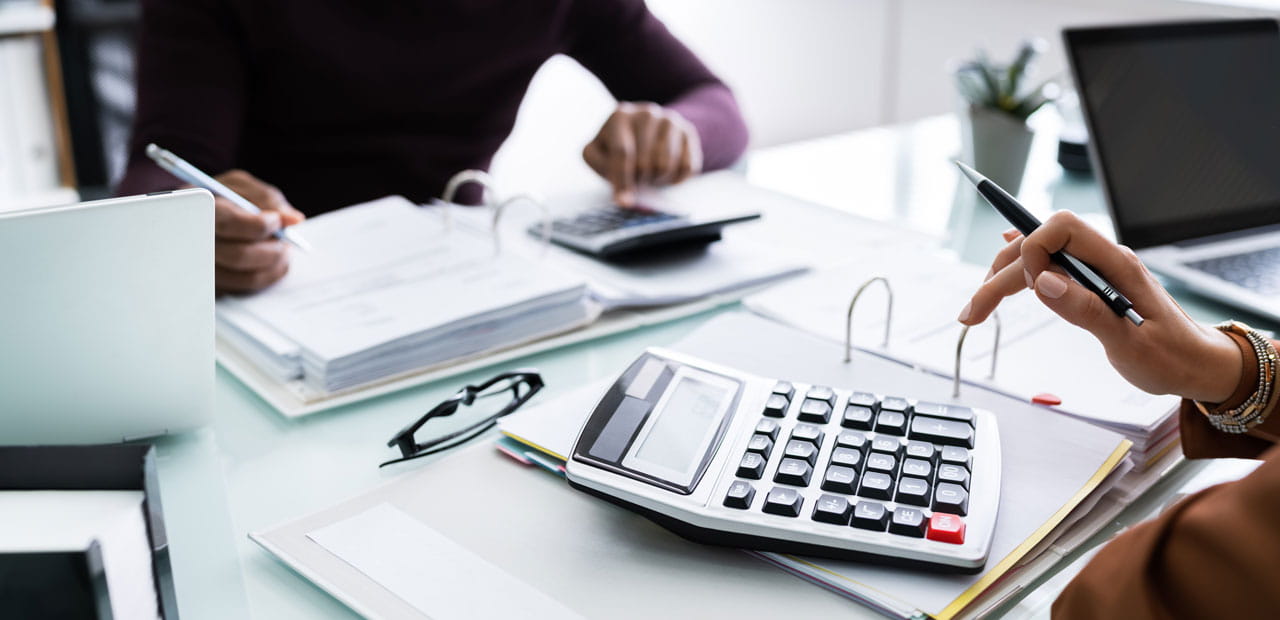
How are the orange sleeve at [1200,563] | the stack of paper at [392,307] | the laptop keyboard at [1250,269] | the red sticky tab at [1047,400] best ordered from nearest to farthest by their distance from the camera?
the orange sleeve at [1200,563], the red sticky tab at [1047,400], the stack of paper at [392,307], the laptop keyboard at [1250,269]

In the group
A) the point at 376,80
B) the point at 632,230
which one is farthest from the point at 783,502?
the point at 376,80

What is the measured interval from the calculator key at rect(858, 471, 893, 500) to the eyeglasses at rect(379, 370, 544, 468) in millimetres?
291

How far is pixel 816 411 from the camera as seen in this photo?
676mm

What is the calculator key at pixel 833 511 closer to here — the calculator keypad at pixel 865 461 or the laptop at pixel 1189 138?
the calculator keypad at pixel 865 461

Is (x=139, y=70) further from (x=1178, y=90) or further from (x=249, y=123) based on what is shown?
(x=1178, y=90)

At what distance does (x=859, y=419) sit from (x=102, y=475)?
0.43 m

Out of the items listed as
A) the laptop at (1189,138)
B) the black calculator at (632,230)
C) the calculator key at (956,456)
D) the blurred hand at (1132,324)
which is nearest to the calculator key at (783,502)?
the calculator key at (956,456)

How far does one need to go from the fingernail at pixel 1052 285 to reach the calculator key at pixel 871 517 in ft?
0.57

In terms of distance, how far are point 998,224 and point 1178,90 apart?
239 millimetres

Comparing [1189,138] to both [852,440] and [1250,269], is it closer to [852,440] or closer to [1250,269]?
[1250,269]

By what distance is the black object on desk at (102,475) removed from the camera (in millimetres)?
507

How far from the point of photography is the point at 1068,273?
66 centimetres

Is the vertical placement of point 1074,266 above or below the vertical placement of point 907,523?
above

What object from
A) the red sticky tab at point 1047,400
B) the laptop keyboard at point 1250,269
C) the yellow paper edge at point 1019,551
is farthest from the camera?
the laptop keyboard at point 1250,269
